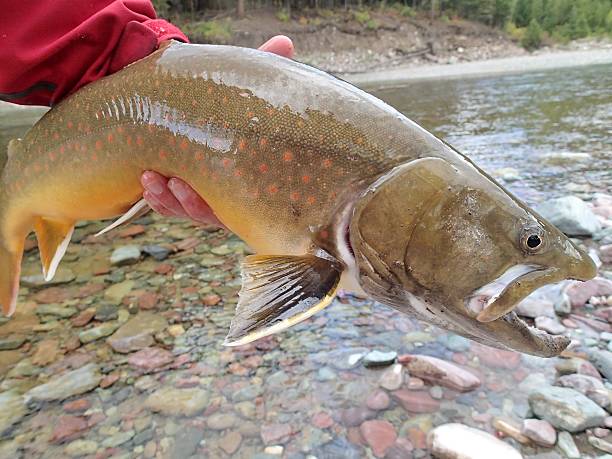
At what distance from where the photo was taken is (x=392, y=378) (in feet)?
9.24

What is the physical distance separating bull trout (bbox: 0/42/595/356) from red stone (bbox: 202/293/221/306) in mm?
1701

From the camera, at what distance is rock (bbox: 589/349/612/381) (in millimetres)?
2715

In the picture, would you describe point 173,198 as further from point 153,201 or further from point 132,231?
point 132,231

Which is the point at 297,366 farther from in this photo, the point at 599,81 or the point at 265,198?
the point at 599,81

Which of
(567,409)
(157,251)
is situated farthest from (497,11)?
(567,409)

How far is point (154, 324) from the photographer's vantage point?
3.68 meters

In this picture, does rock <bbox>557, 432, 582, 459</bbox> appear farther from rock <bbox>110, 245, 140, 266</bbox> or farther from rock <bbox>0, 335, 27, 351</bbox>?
rock <bbox>110, 245, 140, 266</bbox>

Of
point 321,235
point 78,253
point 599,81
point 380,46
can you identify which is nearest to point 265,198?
point 321,235

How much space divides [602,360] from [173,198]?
2516 millimetres

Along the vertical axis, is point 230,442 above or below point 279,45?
below

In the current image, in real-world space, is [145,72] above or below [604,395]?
above

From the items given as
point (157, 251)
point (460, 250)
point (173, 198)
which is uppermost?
point (460, 250)

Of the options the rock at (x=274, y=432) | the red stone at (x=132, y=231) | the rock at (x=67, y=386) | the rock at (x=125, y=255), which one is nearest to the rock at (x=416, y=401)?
the rock at (x=274, y=432)

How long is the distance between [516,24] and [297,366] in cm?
5743
